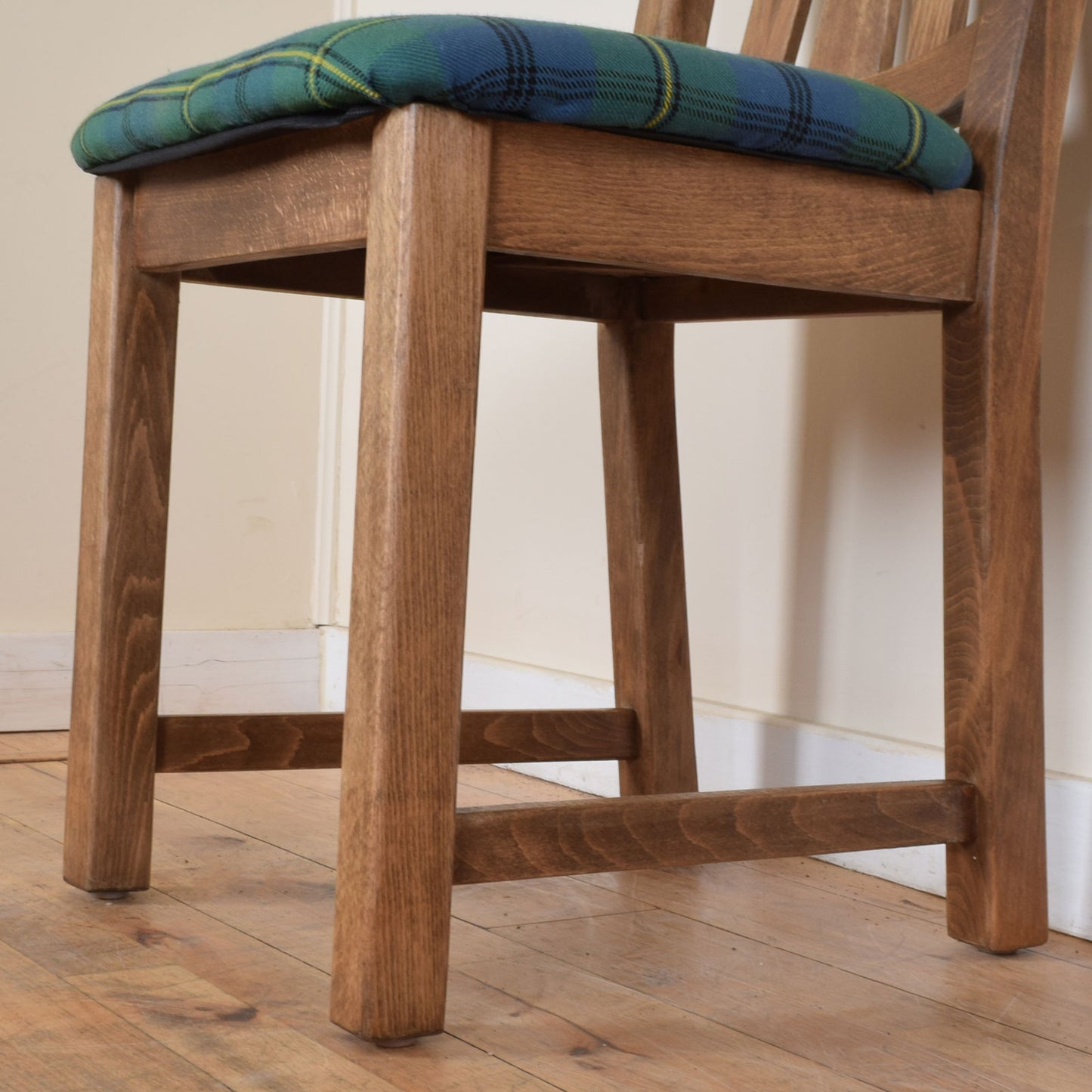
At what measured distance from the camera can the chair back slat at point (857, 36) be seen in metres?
1.05

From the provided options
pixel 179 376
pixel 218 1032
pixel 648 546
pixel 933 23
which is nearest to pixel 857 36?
pixel 933 23

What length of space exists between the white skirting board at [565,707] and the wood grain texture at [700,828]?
16 cm

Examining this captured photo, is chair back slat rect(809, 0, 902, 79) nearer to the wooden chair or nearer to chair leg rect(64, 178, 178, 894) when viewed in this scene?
the wooden chair

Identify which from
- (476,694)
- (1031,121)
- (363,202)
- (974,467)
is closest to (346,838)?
(363,202)

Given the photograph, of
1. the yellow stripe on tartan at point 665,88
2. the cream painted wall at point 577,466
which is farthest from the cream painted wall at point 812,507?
the yellow stripe on tartan at point 665,88

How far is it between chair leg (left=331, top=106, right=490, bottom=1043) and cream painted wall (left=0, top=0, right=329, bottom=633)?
3.63ft

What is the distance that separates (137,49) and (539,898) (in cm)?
124

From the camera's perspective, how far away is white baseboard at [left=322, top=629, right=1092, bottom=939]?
1081 mm

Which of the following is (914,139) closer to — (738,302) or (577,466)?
(738,302)

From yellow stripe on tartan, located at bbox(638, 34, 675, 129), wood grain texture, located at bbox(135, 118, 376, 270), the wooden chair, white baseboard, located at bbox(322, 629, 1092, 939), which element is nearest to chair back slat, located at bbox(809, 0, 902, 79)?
the wooden chair

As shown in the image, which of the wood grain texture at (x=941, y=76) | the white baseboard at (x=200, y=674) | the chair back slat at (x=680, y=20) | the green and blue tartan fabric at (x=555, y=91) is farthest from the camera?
the white baseboard at (x=200, y=674)

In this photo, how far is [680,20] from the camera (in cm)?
119

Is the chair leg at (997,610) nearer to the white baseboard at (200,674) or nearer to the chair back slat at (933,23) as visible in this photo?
the chair back slat at (933,23)

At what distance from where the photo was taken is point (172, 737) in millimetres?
1063
